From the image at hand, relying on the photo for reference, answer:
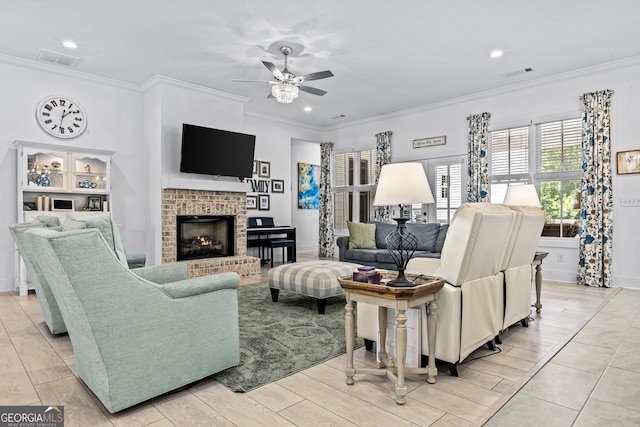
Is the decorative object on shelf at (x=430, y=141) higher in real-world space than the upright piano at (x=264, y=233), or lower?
higher

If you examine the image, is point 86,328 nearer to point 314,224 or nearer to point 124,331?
point 124,331

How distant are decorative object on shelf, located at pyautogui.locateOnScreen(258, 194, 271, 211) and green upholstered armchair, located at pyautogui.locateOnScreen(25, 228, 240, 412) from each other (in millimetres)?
5923

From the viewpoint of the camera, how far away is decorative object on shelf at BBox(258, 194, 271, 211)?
825 centimetres

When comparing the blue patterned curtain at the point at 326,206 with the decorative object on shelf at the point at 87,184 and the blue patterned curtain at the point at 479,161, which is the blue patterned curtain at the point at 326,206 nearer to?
the blue patterned curtain at the point at 479,161

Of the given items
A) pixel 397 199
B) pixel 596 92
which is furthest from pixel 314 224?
pixel 397 199

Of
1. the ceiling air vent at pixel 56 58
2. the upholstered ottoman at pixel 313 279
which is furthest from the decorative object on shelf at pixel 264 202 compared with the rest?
the ceiling air vent at pixel 56 58

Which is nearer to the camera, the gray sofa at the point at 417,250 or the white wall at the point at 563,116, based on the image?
the white wall at the point at 563,116

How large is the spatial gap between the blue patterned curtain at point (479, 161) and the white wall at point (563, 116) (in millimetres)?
176

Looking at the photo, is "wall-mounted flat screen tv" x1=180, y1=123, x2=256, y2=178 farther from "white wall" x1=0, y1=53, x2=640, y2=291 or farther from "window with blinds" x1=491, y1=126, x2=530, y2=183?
"window with blinds" x1=491, y1=126, x2=530, y2=183

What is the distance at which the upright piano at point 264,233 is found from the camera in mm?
7449

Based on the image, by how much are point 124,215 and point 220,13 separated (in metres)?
3.56

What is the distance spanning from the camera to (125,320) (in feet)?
6.40

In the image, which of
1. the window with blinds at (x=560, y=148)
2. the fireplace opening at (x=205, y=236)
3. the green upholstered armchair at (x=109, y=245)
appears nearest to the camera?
the green upholstered armchair at (x=109, y=245)

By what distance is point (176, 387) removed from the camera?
2170mm
